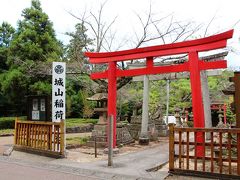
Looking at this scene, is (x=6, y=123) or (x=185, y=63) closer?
(x=185, y=63)

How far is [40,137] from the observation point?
11258 mm

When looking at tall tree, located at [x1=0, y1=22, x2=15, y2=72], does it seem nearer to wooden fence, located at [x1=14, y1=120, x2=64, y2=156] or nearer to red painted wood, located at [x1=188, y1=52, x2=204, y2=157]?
wooden fence, located at [x1=14, y1=120, x2=64, y2=156]

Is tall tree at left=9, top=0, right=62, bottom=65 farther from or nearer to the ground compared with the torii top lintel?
farther from the ground

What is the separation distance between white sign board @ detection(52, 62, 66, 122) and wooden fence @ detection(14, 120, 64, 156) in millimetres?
591

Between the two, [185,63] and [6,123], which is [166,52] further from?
[6,123]

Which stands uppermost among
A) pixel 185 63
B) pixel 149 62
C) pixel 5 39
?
pixel 5 39

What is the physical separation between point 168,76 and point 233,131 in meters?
9.18

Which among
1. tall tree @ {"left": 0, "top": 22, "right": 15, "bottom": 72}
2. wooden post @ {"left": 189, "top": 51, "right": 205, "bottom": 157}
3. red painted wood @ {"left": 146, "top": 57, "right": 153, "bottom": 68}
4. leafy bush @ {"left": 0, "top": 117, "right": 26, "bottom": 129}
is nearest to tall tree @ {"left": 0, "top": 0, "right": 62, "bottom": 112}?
leafy bush @ {"left": 0, "top": 117, "right": 26, "bottom": 129}

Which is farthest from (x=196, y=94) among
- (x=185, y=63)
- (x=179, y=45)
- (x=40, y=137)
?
(x=40, y=137)

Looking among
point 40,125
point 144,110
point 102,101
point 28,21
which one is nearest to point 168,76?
point 144,110

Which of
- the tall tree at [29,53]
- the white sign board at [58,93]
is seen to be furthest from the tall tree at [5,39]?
the white sign board at [58,93]

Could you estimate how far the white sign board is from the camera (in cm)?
1124

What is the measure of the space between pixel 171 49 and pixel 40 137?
611cm

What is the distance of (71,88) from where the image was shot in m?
30.0
